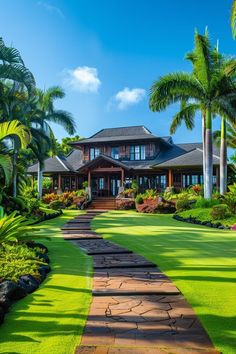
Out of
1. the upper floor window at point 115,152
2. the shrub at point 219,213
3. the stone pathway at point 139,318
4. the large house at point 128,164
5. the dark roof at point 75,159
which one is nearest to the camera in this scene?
the stone pathway at point 139,318

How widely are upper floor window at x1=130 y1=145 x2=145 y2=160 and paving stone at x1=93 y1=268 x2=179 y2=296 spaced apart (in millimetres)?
30480

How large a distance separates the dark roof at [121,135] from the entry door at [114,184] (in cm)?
407

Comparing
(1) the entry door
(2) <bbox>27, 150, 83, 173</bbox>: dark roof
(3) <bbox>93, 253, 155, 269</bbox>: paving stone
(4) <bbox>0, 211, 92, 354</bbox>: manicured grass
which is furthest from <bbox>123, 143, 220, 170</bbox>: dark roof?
(4) <bbox>0, 211, 92, 354</bbox>: manicured grass

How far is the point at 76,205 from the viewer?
107 ft

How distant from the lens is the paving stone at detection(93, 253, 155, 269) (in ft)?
25.2

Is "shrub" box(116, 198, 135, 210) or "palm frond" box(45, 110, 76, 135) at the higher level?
"palm frond" box(45, 110, 76, 135)

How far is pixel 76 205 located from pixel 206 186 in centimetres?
1348

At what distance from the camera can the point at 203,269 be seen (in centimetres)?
727

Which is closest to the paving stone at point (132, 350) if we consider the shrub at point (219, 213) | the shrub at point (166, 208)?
the shrub at point (219, 213)

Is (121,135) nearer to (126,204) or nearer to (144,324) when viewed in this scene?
(126,204)

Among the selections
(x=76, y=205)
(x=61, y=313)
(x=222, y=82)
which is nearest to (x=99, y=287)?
(x=61, y=313)

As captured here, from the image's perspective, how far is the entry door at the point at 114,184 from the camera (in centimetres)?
3825

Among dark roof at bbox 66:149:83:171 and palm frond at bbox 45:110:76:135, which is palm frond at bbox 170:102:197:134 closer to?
palm frond at bbox 45:110:76:135

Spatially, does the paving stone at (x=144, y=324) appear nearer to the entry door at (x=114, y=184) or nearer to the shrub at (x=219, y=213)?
the shrub at (x=219, y=213)
